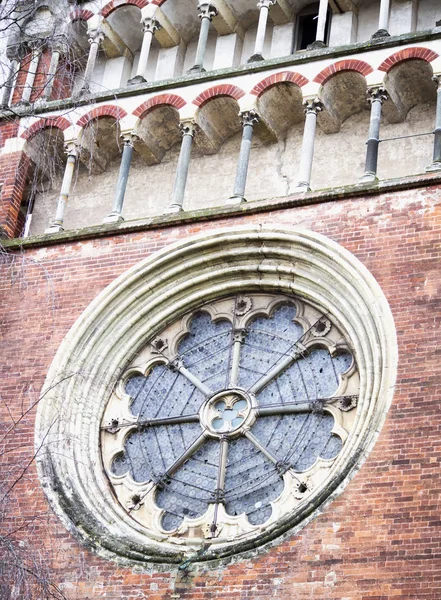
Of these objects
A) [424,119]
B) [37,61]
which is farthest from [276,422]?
[37,61]

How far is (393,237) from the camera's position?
16797 mm

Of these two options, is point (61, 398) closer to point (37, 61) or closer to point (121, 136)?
point (121, 136)

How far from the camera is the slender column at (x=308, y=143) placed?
17891 mm

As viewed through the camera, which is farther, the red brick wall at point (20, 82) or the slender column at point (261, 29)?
the red brick wall at point (20, 82)

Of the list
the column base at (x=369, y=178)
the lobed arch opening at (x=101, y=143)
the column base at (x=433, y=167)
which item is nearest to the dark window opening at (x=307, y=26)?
the lobed arch opening at (x=101, y=143)

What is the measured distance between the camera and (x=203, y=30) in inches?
782

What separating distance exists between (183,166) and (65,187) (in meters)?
1.66

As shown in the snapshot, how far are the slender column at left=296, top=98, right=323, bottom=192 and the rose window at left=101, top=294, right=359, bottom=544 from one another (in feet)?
4.40

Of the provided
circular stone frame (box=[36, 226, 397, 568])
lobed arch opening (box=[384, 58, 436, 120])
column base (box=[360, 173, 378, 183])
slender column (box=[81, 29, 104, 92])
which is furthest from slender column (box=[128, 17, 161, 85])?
column base (box=[360, 173, 378, 183])

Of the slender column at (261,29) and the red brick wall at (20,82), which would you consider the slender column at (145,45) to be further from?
the red brick wall at (20,82)

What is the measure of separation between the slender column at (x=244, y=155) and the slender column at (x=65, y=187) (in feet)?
7.43

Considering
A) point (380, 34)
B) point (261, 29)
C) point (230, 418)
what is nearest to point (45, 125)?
point (261, 29)

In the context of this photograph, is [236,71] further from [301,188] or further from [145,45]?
[301,188]

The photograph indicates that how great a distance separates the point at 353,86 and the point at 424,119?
3.07 ft
